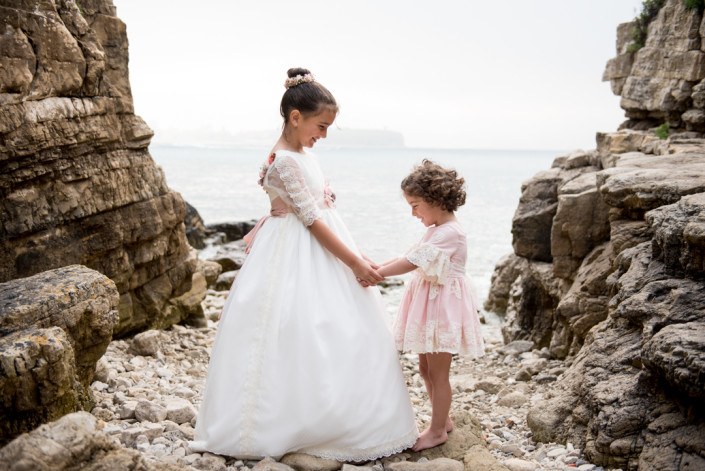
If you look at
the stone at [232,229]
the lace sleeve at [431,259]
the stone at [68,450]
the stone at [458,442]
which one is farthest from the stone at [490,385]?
the stone at [232,229]

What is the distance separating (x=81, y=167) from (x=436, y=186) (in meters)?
3.77

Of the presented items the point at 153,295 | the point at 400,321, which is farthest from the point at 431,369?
the point at 153,295

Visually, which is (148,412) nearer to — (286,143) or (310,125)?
(286,143)

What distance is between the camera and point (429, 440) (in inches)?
168

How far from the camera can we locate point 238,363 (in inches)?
157

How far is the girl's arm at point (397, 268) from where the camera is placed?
4.20m

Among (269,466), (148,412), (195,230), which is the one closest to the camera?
(269,466)

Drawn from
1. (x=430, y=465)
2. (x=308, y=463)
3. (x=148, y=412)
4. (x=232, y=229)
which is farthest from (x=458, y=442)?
(x=232, y=229)

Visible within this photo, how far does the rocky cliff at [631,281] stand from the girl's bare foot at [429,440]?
96 cm

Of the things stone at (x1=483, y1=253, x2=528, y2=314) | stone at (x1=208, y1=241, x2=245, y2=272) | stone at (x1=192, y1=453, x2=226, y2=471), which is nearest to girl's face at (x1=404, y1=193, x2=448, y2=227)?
stone at (x1=192, y1=453, x2=226, y2=471)

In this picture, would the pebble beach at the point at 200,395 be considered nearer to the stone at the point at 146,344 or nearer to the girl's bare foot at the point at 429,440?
the stone at the point at 146,344

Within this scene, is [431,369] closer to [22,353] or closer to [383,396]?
[383,396]

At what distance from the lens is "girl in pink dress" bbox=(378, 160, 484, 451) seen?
4.17m

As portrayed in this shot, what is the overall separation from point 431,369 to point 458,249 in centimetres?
85
